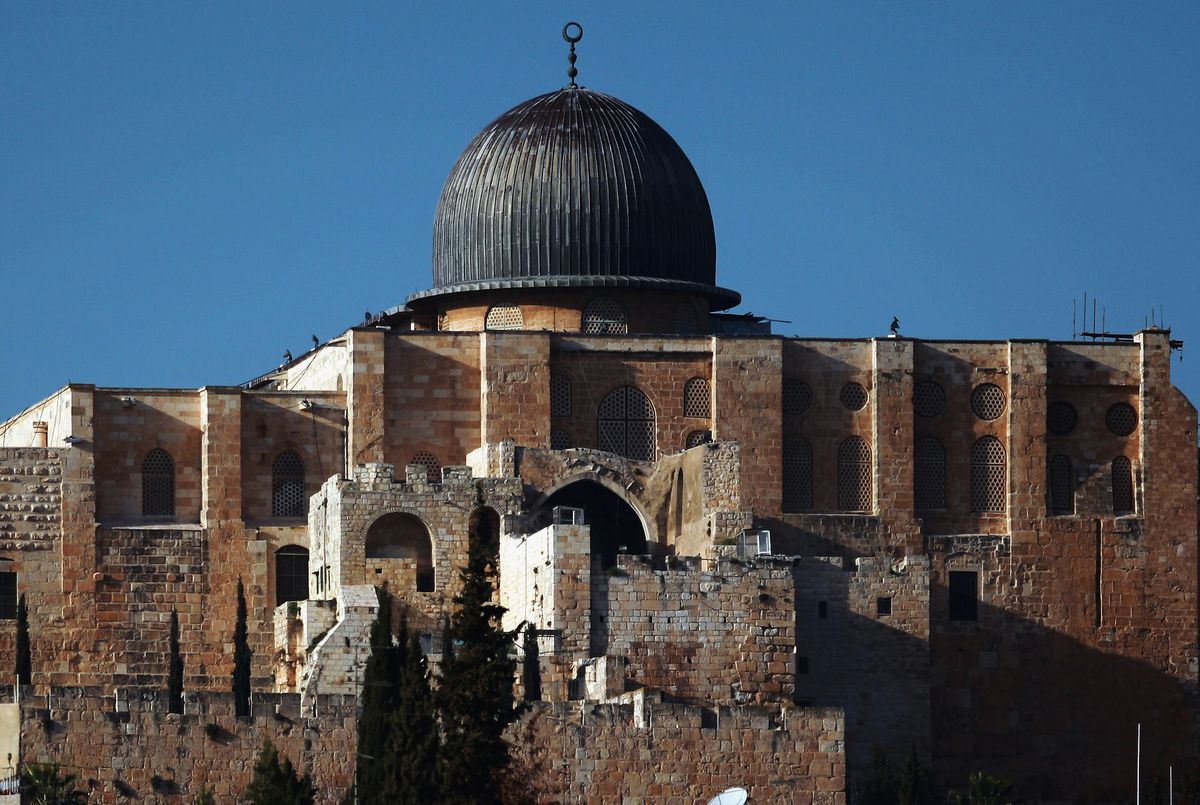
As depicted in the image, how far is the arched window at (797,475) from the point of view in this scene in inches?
2879

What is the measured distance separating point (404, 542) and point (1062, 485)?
14.2 m

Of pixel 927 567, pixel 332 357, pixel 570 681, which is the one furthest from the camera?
pixel 332 357

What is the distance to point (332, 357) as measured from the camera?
74375 mm

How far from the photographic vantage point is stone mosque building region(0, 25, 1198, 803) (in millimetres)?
68562

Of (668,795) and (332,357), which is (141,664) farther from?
(668,795)

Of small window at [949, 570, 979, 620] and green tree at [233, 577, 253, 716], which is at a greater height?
small window at [949, 570, 979, 620]

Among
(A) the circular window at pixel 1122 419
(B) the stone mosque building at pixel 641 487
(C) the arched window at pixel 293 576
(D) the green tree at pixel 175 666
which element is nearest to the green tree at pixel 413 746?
(D) the green tree at pixel 175 666

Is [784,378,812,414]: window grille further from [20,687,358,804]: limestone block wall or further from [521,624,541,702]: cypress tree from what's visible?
[20,687,358,804]: limestone block wall

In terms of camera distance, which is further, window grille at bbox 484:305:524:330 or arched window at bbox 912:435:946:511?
window grille at bbox 484:305:524:330

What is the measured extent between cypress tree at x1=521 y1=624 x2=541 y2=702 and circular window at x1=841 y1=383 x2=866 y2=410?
39.4 ft

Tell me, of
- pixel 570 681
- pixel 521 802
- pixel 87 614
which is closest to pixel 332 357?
pixel 87 614

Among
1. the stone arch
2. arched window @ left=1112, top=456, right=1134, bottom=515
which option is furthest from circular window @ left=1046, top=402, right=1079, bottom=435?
the stone arch

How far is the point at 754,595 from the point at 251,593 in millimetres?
11482

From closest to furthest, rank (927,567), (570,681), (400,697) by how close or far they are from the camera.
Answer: (400,697)
(570,681)
(927,567)
